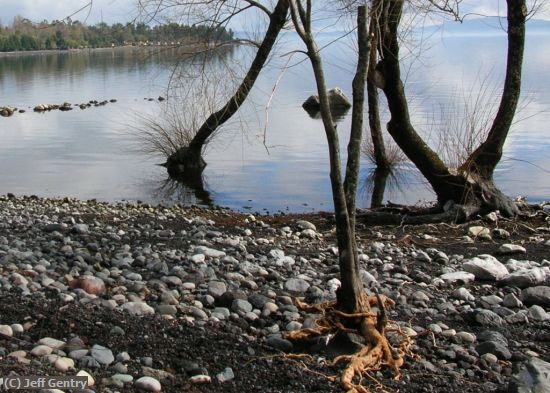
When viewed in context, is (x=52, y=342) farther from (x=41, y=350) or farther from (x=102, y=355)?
(x=102, y=355)

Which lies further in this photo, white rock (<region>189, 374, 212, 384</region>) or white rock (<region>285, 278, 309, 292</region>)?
white rock (<region>285, 278, 309, 292</region>)

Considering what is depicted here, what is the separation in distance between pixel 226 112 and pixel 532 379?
41.9 feet

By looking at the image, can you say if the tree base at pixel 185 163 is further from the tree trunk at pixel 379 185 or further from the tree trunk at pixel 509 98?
the tree trunk at pixel 509 98

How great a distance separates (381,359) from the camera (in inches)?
178

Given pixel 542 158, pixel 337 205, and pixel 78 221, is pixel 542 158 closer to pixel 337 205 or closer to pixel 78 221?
pixel 78 221

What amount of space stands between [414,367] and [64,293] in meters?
2.60

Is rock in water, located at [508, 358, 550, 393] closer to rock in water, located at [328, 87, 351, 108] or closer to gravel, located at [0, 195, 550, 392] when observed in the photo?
gravel, located at [0, 195, 550, 392]

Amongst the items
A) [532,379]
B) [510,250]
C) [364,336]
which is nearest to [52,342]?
[364,336]

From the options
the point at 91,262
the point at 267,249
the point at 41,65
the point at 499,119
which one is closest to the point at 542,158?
the point at 499,119

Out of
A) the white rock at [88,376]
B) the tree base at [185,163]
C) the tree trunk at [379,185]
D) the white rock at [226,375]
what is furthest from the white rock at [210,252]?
the tree base at [185,163]

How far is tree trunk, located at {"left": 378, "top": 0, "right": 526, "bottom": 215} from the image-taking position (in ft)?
33.6

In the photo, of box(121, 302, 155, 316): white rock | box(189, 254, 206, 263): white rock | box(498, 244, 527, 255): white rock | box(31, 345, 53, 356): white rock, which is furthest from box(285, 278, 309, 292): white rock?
box(498, 244, 527, 255): white rock

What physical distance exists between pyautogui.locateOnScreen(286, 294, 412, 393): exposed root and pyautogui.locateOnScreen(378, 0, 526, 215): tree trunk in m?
5.84

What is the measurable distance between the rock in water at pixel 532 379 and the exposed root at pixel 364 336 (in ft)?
2.21
